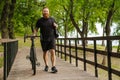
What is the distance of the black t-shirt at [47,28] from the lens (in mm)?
12219

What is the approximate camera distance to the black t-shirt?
12219mm

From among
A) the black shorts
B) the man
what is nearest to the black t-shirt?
the man

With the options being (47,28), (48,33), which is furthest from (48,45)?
(47,28)

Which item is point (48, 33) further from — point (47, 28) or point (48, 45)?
point (48, 45)

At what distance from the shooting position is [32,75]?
11.7 meters

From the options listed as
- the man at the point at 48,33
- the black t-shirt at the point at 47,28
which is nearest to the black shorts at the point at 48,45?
the man at the point at 48,33

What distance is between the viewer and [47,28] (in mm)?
12234

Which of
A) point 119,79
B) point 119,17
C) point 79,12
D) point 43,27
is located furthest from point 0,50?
point 119,17

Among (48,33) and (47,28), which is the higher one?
(47,28)

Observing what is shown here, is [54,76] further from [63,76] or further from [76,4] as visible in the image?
[76,4]

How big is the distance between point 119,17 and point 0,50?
86.3ft

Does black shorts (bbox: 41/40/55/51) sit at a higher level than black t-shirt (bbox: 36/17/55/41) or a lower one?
lower

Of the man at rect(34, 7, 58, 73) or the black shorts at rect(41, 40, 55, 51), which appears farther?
the black shorts at rect(41, 40, 55, 51)

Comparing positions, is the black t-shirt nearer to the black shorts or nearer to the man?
the man
